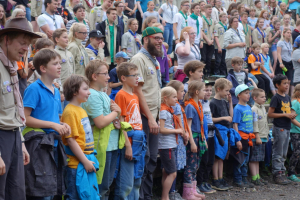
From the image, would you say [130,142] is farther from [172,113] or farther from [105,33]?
[105,33]

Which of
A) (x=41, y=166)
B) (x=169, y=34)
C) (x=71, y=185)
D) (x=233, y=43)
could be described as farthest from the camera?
(x=169, y=34)

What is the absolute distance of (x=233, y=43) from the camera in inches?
405

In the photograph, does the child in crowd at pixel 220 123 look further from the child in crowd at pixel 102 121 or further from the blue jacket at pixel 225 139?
the child in crowd at pixel 102 121

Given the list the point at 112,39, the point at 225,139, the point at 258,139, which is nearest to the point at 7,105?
the point at 225,139

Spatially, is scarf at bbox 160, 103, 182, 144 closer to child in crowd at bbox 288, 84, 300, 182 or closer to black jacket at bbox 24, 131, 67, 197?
black jacket at bbox 24, 131, 67, 197

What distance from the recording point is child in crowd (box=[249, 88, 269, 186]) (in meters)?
7.13

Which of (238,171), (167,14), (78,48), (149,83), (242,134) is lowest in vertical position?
(238,171)

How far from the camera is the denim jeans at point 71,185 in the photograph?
3898mm

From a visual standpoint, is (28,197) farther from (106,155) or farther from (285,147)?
(285,147)

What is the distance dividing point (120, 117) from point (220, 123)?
2.50m

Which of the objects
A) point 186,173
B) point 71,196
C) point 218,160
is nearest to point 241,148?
point 218,160

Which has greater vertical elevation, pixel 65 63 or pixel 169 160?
pixel 65 63

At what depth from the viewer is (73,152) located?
388cm

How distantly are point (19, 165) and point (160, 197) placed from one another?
315 centimetres
